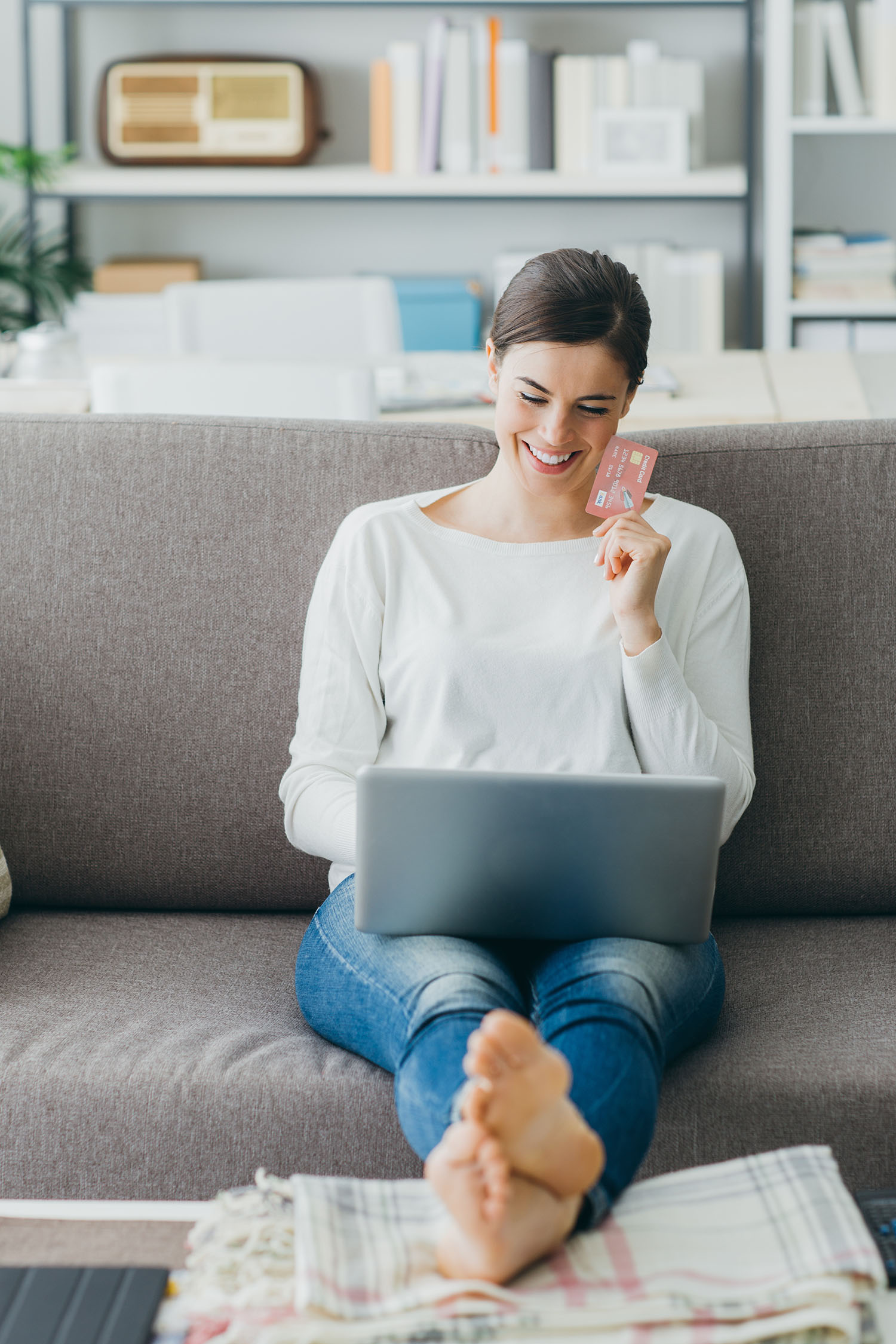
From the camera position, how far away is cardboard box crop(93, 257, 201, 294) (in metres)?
3.89

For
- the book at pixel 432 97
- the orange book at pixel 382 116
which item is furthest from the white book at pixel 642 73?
the orange book at pixel 382 116

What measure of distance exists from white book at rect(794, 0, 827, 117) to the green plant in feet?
6.52

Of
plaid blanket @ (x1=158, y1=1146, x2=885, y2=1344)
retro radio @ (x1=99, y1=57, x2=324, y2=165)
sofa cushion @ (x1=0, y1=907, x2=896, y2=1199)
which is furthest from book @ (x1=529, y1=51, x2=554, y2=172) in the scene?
plaid blanket @ (x1=158, y1=1146, x2=885, y2=1344)

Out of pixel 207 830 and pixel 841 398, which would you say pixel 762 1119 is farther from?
pixel 841 398

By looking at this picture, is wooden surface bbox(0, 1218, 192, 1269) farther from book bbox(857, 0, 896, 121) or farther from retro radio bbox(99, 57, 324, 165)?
book bbox(857, 0, 896, 121)

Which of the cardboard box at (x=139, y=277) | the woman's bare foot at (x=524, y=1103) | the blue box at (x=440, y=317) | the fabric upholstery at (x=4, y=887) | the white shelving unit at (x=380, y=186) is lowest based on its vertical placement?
the fabric upholstery at (x=4, y=887)

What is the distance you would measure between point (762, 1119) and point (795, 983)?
0.21 metres

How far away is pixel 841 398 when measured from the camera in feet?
8.18

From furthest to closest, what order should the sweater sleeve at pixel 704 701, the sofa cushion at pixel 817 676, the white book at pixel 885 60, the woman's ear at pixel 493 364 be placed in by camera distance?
the white book at pixel 885 60, the sofa cushion at pixel 817 676, the woman's ear at pixel 493 364, the sweater sleeve at pixel 704 701

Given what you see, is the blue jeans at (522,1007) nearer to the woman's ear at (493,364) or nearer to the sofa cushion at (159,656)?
the sofa cushion at (159,656)

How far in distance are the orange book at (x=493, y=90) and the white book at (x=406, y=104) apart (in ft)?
0.64

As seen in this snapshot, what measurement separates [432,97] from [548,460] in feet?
8.79

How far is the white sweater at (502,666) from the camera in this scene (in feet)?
4.49

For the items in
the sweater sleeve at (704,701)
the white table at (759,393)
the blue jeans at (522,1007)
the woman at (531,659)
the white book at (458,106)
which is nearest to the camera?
the blue jeans at (522,1007)
